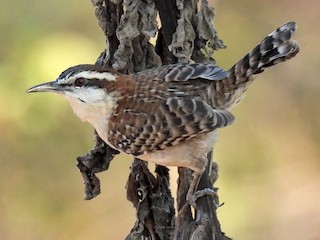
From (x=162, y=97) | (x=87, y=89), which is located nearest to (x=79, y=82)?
(x=87, y=89)

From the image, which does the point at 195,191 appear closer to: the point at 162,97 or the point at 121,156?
the point at 162,97

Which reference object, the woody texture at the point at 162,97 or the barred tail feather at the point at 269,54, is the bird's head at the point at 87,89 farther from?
the barred tail feather at the point at 269,54

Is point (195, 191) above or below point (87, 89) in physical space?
below

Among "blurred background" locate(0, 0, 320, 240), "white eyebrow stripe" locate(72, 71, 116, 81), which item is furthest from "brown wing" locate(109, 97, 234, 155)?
"blurred background" locate(0, 0, 320, 240)

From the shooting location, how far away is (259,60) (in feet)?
5.25

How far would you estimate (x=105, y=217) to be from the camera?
10.1ft

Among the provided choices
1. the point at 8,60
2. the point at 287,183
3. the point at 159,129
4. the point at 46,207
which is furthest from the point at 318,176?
the point at 159,129

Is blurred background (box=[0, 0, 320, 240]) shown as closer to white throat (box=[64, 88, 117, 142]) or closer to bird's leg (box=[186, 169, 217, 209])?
white throat (box=[64, 88, 117, 142])

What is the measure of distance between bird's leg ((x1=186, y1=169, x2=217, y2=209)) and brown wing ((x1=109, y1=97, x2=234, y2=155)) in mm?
85

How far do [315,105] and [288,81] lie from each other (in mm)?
182

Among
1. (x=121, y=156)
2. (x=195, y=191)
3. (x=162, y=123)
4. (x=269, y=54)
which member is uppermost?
(x=121, y=156)

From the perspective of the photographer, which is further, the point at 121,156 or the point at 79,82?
the point at 121,156

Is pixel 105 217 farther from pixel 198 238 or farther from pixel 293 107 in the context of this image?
pixel 198 238

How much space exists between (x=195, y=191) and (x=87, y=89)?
32 cm
